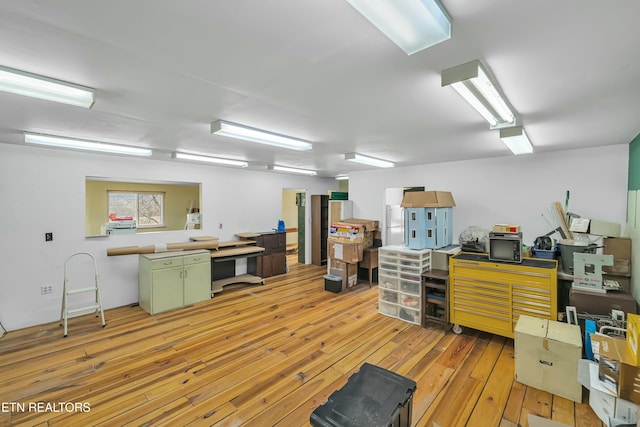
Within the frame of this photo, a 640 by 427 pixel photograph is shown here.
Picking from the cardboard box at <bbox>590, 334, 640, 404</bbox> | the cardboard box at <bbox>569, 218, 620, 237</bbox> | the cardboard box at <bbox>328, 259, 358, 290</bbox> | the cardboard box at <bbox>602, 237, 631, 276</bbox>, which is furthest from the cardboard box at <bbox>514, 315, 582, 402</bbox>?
the cardboard box at <bbox>328, 259, 358, 290</bbox>

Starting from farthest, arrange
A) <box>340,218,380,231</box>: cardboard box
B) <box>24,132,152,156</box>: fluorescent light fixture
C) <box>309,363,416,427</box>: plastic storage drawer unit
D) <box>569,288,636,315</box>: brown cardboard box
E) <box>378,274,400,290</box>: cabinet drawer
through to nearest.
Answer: <box>340,218,380,231</box>: cardboard box < <box>378,274,400,290</box>: cabinet drawer < <box>24,132,152,156</box>: fluorescent light fixture < <box>569,288,636,315</box>: brown cardboard box < <box>309,363,416,427</box>: plastic storage drawer unit

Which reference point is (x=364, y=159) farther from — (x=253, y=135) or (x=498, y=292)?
(x=498, y=292)

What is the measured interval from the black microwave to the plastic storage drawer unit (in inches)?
87.0

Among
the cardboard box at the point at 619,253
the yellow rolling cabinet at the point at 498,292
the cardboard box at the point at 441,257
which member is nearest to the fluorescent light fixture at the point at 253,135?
the cardboard box at the point at 441,257

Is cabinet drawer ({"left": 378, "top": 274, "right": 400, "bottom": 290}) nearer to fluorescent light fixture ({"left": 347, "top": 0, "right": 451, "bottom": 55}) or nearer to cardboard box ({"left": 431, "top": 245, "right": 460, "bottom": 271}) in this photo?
cardboard box ({"left": 431, "top": 245, "right": 460, "bottom": 271})

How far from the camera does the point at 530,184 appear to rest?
412 cm

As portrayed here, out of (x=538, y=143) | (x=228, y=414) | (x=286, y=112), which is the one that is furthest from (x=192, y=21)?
(x=538, y=143)

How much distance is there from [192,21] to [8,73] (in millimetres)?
1243

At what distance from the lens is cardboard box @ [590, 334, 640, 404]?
63.9 inches

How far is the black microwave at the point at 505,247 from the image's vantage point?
9.55 ft

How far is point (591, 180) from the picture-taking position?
12.0 ft

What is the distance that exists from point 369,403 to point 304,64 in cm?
183

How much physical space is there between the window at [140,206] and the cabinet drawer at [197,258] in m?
2.86

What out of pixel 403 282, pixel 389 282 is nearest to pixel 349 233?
pixel 389 282
